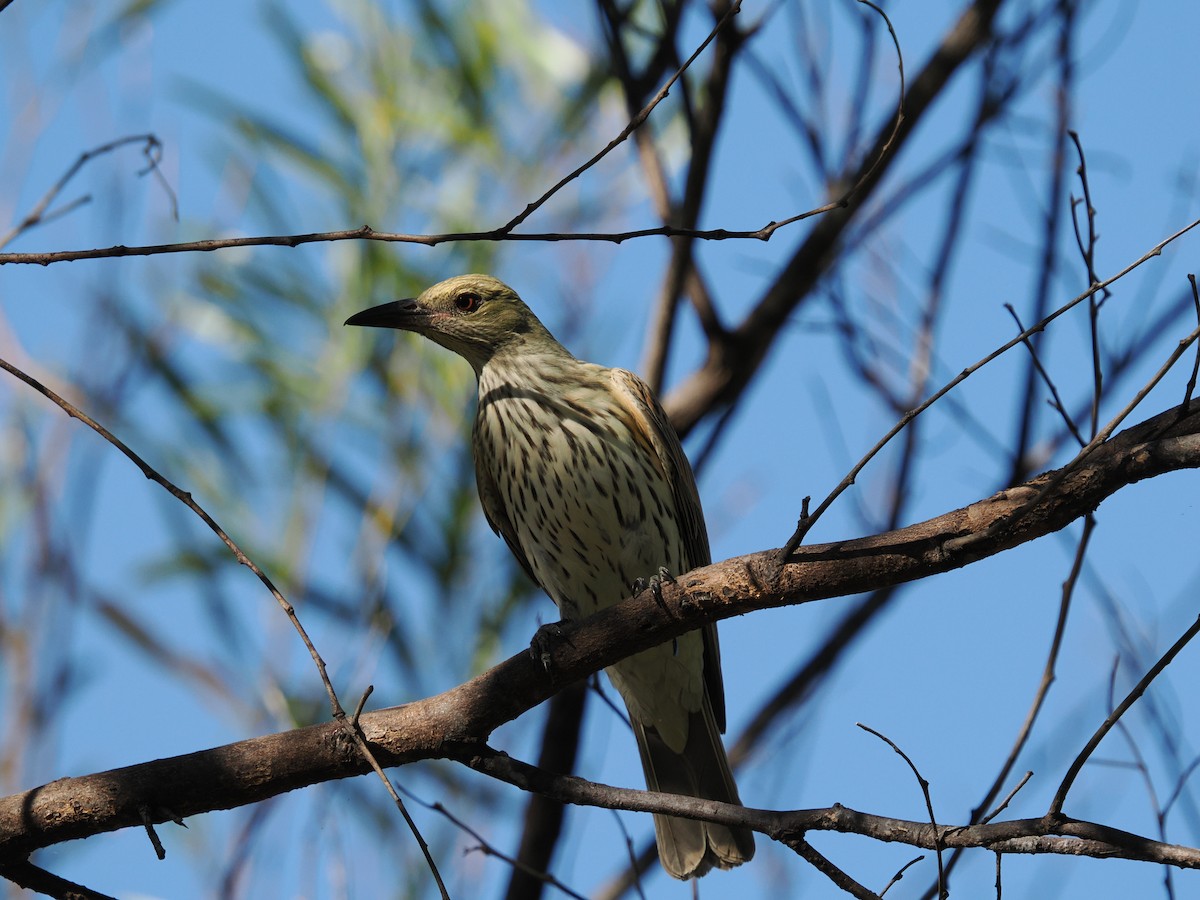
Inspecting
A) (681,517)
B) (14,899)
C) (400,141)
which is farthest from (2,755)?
(400,141)

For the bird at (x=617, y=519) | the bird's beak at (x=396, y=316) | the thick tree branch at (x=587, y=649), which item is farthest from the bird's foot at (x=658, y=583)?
the bird's beak at (x=396, y=316)

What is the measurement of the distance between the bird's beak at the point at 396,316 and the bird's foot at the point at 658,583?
4.74ft

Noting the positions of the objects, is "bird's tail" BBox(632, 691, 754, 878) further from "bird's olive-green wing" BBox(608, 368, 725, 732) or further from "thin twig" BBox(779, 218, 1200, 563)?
"thin twig" BBox(779, 218, 1200, 563)

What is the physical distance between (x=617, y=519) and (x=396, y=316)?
130cm

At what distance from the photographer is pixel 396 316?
503 centimetres

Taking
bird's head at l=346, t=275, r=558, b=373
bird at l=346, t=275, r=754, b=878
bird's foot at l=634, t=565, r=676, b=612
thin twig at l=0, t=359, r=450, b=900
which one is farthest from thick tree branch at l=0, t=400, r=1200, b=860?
bird's head at l=346, t=275, r=558, b=373

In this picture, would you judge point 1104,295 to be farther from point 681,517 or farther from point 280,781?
point 280,781

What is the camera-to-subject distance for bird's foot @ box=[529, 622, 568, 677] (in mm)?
3191

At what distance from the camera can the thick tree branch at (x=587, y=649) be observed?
2693mm

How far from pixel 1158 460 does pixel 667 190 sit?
3216 millimetres

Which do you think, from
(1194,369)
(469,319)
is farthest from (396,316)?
(1194,369)

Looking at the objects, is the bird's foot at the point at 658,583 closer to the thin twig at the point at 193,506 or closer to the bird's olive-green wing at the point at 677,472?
the bird's olive-green wing at the point at 677,472

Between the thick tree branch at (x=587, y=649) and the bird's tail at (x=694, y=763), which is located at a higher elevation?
the bird's tail at (x=694, y=763)

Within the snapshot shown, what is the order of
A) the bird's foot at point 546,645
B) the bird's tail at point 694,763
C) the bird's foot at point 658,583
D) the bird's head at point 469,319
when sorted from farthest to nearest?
the bird's head at point 469,319 < the bird's tail at point 694,763 < the bird's foot at point 546,645 < the bird's foot at point 658,583
